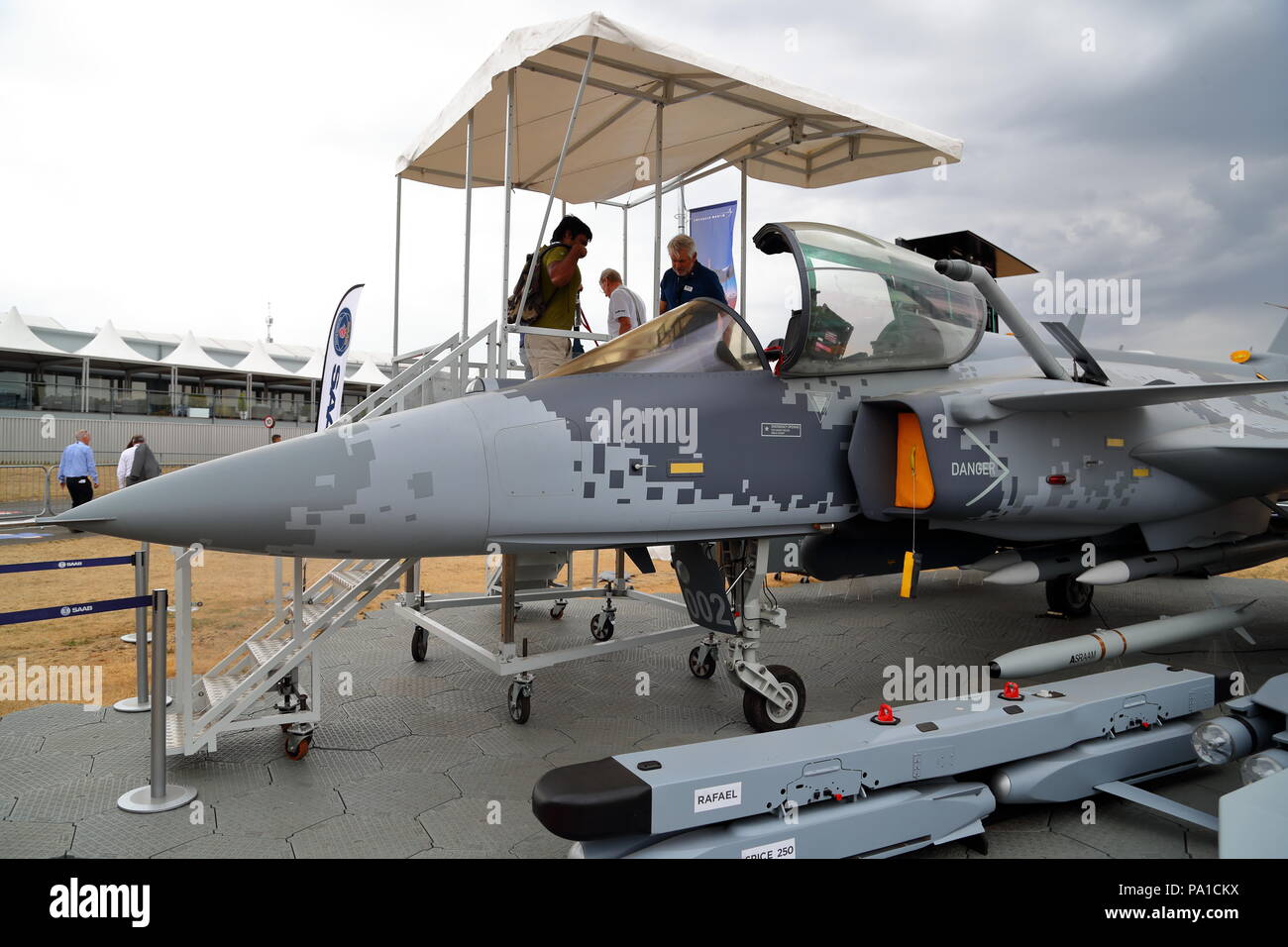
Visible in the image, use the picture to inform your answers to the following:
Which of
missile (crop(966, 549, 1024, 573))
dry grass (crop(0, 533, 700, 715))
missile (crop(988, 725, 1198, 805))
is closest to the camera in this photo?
missile (crop(988, 725, 1198, 805))

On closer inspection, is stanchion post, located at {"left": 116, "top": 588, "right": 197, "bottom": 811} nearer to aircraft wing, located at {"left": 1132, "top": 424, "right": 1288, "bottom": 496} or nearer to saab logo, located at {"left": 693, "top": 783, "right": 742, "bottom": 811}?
saab logo, located at {"left": 693, "top": 783, "right": 742, "bottom": 811}

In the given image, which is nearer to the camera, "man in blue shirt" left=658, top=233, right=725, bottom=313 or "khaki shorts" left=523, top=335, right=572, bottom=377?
"man in blue shirt" left=658, top=233, right=725, bottom=313

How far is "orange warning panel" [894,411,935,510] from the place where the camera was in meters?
4.25

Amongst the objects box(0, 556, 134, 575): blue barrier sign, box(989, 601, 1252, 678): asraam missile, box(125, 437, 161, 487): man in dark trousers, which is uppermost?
box(125, 437, 161, 487): man in dark trousers

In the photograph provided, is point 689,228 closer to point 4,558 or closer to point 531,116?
point 531,116

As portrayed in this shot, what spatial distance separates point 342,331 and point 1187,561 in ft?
23.4

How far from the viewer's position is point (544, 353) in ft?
19.3

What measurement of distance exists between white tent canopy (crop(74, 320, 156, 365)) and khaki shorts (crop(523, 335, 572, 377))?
102 ft

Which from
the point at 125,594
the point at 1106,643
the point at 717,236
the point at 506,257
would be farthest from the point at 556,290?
the point at 125,594

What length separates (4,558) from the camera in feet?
38.3

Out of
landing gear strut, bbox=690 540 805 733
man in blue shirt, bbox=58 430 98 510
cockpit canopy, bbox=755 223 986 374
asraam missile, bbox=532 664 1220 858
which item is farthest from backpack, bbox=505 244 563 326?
man in blue shirt, bbox=58 430 98 510

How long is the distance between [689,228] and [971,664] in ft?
23.9
